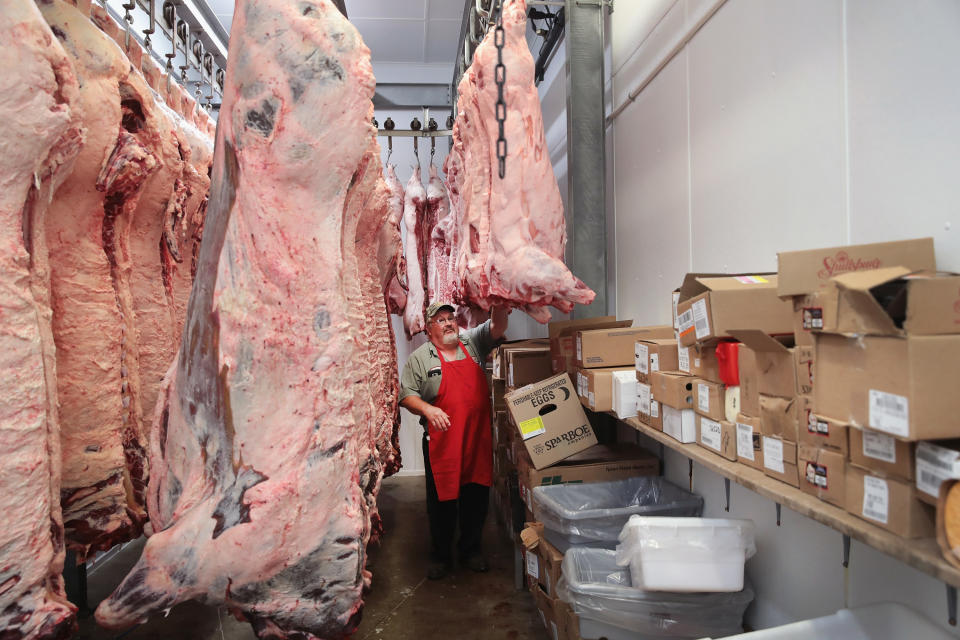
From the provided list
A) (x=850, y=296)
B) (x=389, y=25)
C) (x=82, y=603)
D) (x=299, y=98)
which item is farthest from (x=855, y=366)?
(x=389, y=25)

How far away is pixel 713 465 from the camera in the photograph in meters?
1.71

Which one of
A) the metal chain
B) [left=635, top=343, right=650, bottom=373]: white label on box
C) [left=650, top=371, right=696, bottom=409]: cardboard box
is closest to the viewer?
[left=650, top=371, right=696, bottom=409]: cardboard box

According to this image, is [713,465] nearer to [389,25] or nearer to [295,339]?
[295,339]

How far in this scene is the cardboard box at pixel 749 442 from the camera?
159cm

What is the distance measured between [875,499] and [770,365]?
458mm

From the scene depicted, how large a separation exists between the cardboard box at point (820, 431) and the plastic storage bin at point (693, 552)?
73 cm

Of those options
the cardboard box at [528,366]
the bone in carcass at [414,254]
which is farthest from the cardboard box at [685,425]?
the bone in carcass at [414,254]

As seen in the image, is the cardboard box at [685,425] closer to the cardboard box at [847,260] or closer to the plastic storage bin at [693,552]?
the plastic storage bin at [693,552]

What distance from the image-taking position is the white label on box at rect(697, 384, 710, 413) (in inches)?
72.6

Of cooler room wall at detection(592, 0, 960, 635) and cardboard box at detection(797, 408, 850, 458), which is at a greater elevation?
cooler room wall at detection(592, 0, 960, 635)

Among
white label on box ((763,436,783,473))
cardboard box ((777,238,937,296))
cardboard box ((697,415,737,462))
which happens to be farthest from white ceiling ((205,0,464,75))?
white label on box ((763,436,783,473))

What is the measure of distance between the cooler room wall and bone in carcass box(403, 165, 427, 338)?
2596 millimetres

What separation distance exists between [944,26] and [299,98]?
147cm

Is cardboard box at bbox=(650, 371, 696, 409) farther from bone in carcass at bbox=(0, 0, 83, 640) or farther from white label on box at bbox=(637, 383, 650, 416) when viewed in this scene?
bone in carcass at bbox=(0, 0, 83, 640)
